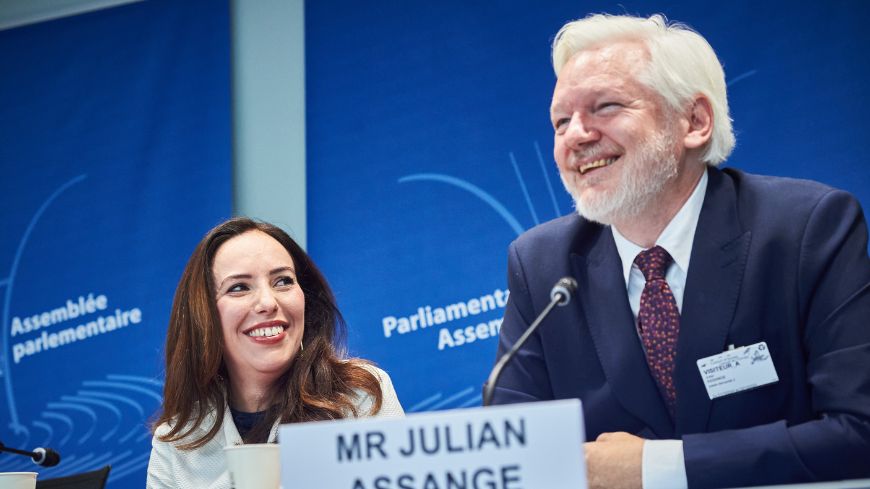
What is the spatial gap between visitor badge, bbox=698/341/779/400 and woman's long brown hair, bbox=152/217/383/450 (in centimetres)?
87

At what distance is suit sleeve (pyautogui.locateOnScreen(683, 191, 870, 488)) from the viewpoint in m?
1.67

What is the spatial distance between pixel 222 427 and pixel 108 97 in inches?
99.3

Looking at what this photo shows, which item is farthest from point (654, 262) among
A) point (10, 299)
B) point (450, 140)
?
point (10, 299)

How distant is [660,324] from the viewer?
1944mm

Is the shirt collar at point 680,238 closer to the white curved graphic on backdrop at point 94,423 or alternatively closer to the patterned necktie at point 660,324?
the patterned necktie at point 660,324

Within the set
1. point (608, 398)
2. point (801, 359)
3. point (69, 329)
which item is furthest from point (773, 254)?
point (69, 329)

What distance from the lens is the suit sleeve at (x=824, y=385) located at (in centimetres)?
167

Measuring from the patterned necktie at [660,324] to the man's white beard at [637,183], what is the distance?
0.12 meters

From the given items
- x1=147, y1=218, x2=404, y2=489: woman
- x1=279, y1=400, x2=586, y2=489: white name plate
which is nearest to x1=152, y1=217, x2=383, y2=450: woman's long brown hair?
x1=147, y1=218, x2=404, y2=489: woman

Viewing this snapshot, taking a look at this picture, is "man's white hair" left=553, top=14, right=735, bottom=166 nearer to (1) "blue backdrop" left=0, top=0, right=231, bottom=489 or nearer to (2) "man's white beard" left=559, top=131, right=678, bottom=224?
(2) "man's white beard" left=559, top=131, right=678, bottom=224

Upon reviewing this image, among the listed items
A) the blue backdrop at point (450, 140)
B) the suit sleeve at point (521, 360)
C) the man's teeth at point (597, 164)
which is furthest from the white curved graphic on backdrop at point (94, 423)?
the man's teeth at point (597, 164)

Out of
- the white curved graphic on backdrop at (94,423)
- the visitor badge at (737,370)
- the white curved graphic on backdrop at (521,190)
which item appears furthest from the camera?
the white curved graphic on backdrop at (94,423)

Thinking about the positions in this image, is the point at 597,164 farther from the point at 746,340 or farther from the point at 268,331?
the point at 268,331

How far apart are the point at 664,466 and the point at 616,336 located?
14.2 inches
